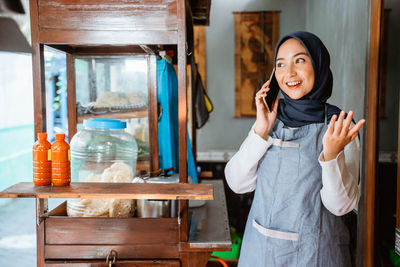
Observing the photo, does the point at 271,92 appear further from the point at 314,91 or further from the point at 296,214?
the point at 296,214

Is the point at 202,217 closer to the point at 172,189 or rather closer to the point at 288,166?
the point at 172,189

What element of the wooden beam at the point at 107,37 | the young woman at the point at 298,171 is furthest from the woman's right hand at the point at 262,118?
the wooden beam at the point at 107,37

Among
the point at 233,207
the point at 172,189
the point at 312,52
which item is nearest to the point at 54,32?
the point at 172,189

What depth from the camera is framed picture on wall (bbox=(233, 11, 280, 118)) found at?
468 cm

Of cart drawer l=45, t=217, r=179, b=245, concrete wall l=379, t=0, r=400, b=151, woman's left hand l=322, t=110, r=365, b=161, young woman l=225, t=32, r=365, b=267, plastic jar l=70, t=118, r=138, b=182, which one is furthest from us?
concrete wall l=379, t=0, r=400, b=151

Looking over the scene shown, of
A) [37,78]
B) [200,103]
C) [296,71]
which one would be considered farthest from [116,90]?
[200,103]

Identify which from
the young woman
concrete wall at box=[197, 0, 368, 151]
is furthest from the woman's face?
concrete wall at box=[197, 0, 368, 151]

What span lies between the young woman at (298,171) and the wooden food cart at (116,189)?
25cm

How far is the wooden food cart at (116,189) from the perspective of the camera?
1.50 m

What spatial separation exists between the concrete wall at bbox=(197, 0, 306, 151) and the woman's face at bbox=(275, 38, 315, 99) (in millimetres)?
3442

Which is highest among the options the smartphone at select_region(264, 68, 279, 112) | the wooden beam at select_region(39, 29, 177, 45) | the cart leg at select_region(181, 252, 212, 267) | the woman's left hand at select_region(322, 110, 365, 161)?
the wooden beam at select_region(39, 29, 177, 45)

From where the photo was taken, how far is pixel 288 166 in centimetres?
138

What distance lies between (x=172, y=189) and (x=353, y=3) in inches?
90.0

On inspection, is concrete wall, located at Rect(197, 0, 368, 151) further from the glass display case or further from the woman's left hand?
the woman's left hand
